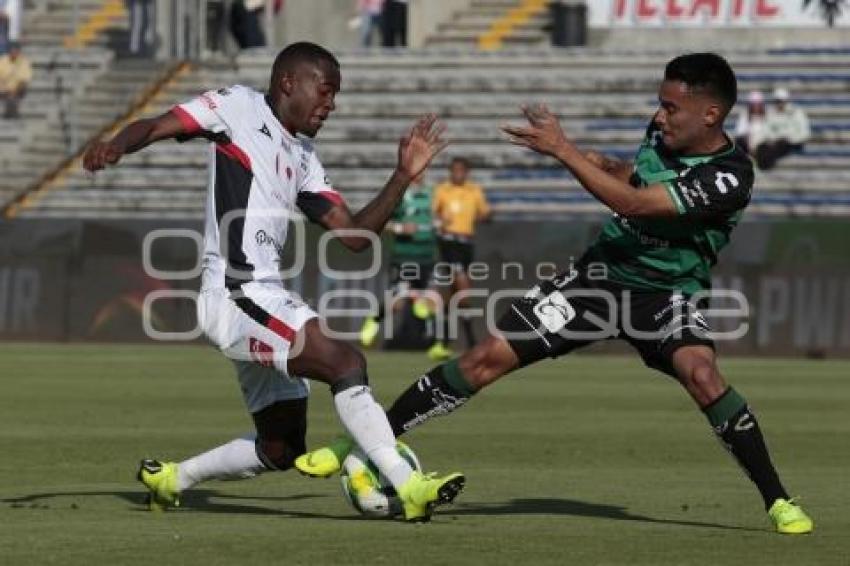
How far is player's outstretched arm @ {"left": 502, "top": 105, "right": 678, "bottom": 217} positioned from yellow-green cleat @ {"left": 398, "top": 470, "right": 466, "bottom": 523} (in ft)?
4.46

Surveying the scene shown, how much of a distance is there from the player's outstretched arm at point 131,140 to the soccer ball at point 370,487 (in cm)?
167

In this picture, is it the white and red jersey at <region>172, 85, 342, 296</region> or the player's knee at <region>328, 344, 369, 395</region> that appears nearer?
the player's knee at <region>328, 344, 369, 395</region>

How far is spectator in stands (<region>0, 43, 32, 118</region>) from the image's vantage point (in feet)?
132

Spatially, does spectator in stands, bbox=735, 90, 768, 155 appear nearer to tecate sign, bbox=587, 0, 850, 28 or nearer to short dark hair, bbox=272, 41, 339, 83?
tecate sign, bbox=587, 0, 850, 28

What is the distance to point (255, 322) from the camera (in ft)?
34.1

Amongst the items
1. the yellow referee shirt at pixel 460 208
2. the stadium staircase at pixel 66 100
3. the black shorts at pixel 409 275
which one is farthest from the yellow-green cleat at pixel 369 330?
the stadium staircase at pixel 66 100

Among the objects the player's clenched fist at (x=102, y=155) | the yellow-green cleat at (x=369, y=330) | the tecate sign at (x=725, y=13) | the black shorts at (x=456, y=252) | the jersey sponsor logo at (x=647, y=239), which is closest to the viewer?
the player's clenched fist at (x=102, y=155)

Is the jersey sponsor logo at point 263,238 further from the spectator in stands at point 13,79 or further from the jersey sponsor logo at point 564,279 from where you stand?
the spectator in stands at point 13,79

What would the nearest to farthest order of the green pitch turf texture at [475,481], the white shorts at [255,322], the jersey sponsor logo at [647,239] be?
Answer: the green pitch turf texture at [475,481] → the white shorts at [255,322] → the jersey sponsor logo at [647,239]

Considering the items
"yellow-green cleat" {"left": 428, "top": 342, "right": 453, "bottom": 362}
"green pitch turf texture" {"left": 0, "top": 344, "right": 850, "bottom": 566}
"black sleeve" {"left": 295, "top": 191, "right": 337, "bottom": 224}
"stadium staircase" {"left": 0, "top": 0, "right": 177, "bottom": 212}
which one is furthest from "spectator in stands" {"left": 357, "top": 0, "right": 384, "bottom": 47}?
"black sleeve" {"left": 295, "top": 191, "right": 337, "bottom": 224}

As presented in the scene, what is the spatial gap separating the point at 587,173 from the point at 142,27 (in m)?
32.2

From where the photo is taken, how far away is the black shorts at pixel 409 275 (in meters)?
29.7

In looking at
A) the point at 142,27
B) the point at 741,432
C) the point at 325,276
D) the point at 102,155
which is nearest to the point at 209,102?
the point at 102,155

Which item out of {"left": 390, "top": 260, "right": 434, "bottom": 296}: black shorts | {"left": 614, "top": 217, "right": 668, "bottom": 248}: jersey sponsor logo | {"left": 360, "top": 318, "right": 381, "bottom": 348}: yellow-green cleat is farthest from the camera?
{"left": 390, "top": 260, "right": 434, "bottom": 296}: black shorts
